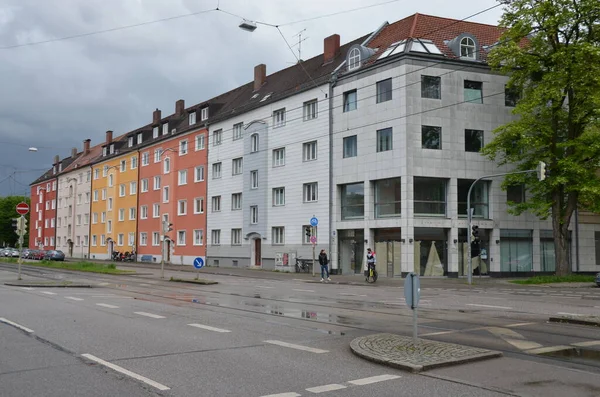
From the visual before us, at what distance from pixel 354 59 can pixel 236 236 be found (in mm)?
17999

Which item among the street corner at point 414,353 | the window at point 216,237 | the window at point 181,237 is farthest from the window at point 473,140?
the window at point 181,237

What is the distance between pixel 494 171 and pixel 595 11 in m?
10.7

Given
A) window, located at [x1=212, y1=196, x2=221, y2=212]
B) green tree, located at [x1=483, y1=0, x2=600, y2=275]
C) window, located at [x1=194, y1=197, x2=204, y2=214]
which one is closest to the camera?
green tree, located at [x1=483, y1=0, x2=600, y2=275]

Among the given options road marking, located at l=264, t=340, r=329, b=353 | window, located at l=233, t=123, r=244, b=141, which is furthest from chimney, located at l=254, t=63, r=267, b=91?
road marking, located at l=264, t=340, r=329, b=353

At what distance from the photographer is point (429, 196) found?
34.0m

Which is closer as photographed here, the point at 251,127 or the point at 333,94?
the point at 333,94

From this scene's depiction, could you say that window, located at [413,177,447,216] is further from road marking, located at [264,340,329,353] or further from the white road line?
the white road line

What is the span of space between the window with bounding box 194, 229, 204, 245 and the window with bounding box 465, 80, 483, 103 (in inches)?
1050

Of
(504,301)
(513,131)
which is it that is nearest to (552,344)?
(504,301)

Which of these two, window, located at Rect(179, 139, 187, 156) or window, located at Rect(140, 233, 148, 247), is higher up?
window, located at Rect(179, 139, 187, 156)

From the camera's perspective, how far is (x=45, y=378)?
663 cm

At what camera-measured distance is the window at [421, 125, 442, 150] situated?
33781 mm

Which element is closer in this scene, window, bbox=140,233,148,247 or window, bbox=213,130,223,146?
window, bbox=213,130,223,146

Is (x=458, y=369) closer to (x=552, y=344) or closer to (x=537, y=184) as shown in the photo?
(x=552, y=344)
